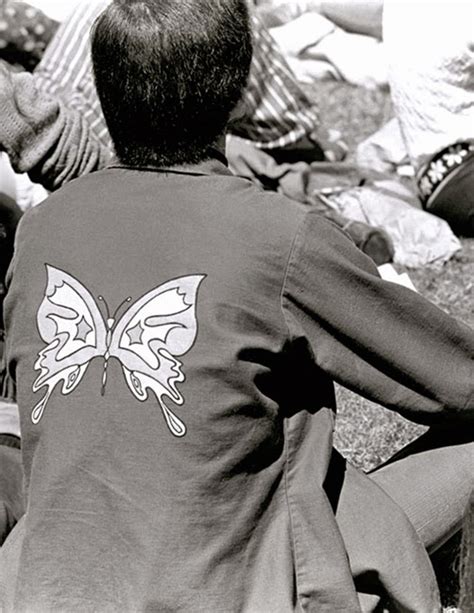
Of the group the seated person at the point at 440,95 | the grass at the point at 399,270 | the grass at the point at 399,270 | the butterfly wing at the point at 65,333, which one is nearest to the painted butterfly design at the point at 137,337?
the butterfly wing at the point at 65,333

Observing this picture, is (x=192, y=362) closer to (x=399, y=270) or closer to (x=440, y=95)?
(x=399, y=270)

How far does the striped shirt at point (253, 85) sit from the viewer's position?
3.53 m

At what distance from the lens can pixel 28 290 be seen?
180 cm

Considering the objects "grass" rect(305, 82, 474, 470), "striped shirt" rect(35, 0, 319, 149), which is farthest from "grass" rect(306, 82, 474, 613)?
"striped shirt" rect(35, 0, 319, 149)

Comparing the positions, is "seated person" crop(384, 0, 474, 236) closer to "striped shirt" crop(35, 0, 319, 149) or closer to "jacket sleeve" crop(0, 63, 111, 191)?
"striped shirt" crop(35, 0, 319, 149)

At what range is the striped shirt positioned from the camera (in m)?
3.53

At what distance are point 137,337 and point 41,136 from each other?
110 cm

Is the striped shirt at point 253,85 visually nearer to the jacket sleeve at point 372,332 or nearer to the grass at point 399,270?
the grass at point 399,270

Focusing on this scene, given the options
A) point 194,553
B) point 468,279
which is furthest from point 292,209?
point 468,279

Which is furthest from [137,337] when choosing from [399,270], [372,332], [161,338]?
[399,270]

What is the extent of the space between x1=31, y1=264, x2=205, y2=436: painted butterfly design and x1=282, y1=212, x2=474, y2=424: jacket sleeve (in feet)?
0.49

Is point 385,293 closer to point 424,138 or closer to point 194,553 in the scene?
point 194,553

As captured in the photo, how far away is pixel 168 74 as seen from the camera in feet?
5.64

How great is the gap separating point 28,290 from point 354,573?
0.65 metres
